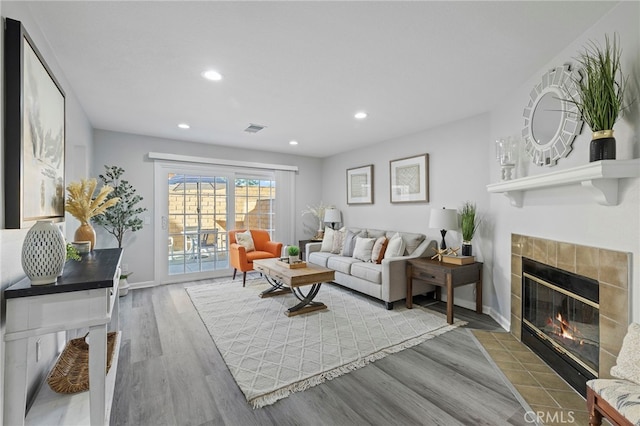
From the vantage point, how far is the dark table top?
1.20m

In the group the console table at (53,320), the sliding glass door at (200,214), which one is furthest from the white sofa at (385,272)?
the console table at (53,320)

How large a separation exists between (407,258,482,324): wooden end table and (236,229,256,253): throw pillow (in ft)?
8.46

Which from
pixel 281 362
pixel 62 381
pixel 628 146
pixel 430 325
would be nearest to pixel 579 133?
pixel 628 146

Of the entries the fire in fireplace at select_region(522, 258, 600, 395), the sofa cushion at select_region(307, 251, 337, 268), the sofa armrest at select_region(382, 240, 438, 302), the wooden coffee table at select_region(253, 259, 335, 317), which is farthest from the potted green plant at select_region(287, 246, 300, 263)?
the fire in fireplace at select_region(522, 258, 600, 395)

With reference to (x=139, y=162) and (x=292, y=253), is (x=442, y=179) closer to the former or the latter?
(x=292, y=253)

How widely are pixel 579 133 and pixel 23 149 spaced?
3322 mm

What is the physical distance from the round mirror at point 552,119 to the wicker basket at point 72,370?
3.72m

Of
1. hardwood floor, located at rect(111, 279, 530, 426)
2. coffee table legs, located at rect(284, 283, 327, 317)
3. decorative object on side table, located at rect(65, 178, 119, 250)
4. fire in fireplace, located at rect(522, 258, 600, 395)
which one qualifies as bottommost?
hardwood floor, located at rect(111, 279, 530, 426)

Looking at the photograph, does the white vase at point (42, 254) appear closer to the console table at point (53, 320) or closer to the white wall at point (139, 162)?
the console table at point (53, 320)

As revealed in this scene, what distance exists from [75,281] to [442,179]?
388 centimetres

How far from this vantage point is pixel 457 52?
6.86 ft

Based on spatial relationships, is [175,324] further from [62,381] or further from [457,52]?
[457,52]

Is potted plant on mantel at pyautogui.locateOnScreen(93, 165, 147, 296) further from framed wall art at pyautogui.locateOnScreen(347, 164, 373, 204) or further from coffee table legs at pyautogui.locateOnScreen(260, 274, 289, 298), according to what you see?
framed wall art at pyautogui.locateOnScreen(347, 164, 373, 204)

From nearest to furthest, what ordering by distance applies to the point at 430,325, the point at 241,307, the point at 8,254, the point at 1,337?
the point at 1,337 → the point at 8,254 → the point at 430,325 → the point at 241,307
